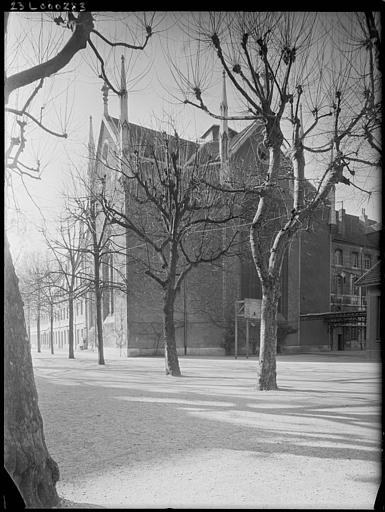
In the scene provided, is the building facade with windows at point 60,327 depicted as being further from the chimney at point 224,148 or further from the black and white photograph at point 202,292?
the chimney at point 224,148

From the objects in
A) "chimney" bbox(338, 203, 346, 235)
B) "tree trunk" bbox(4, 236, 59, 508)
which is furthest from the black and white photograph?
"chimney" bbox(338, 203, 346, 235)

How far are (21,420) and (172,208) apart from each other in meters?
8.51

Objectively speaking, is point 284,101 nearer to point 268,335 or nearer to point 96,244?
point 268,335

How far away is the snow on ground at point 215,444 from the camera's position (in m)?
3.71

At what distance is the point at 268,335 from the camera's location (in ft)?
30.4

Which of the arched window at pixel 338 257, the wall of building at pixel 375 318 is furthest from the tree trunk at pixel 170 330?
the arched window at pixel 338 257

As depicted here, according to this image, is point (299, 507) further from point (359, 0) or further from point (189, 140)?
point (189, 140)

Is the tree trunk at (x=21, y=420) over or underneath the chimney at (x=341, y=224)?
underneath

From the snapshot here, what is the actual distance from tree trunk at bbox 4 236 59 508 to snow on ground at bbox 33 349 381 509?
0.38 meters

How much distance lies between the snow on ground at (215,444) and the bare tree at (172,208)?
296 centimetres

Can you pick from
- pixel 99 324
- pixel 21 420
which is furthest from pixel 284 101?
pixel 99 324

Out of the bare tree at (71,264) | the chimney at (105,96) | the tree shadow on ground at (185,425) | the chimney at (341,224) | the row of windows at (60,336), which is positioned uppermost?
A: the chimney at (341,224)

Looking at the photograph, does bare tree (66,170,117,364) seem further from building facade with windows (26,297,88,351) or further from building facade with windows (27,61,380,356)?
building facade with windows (26,297,88,351)

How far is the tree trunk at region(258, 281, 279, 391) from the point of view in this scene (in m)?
9.23
